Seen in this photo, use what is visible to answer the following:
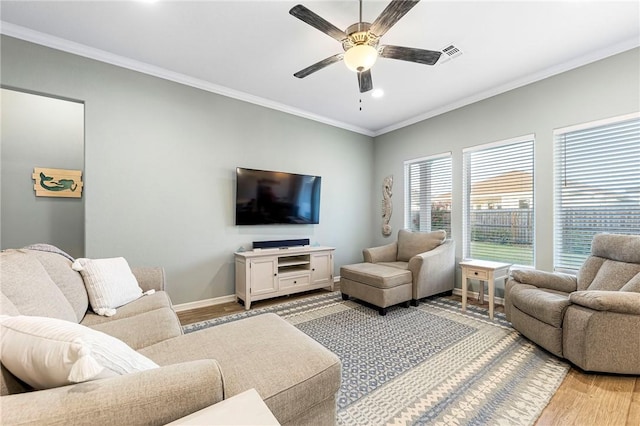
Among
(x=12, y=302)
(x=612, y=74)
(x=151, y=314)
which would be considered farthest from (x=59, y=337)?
(x=612, y=74)

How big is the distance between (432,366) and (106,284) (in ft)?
8.15

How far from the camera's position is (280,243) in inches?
153

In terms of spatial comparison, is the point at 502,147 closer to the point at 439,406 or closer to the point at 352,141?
the point at 352,141

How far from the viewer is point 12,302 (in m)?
1.12

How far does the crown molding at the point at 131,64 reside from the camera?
236 centimetres

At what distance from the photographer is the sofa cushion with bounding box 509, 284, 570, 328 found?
6.74 ft

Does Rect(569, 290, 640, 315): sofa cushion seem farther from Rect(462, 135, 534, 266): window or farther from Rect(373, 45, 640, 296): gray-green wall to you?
Rect(462, 135, 534, 266): window

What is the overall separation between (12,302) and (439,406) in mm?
2221

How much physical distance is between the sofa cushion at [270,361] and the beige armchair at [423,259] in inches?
87.6

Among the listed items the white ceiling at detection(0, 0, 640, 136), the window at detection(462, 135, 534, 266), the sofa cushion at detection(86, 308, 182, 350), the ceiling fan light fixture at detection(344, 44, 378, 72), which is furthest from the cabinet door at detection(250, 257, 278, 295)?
the window at detection(462, 135, 534, 266)

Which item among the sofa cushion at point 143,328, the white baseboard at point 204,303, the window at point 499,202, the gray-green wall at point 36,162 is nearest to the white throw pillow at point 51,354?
the sofa cushion at point 143,328

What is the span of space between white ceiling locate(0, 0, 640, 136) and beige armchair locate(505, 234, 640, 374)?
191cm

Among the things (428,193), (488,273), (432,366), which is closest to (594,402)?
(432,366)

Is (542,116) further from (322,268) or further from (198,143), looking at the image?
(198,143)
